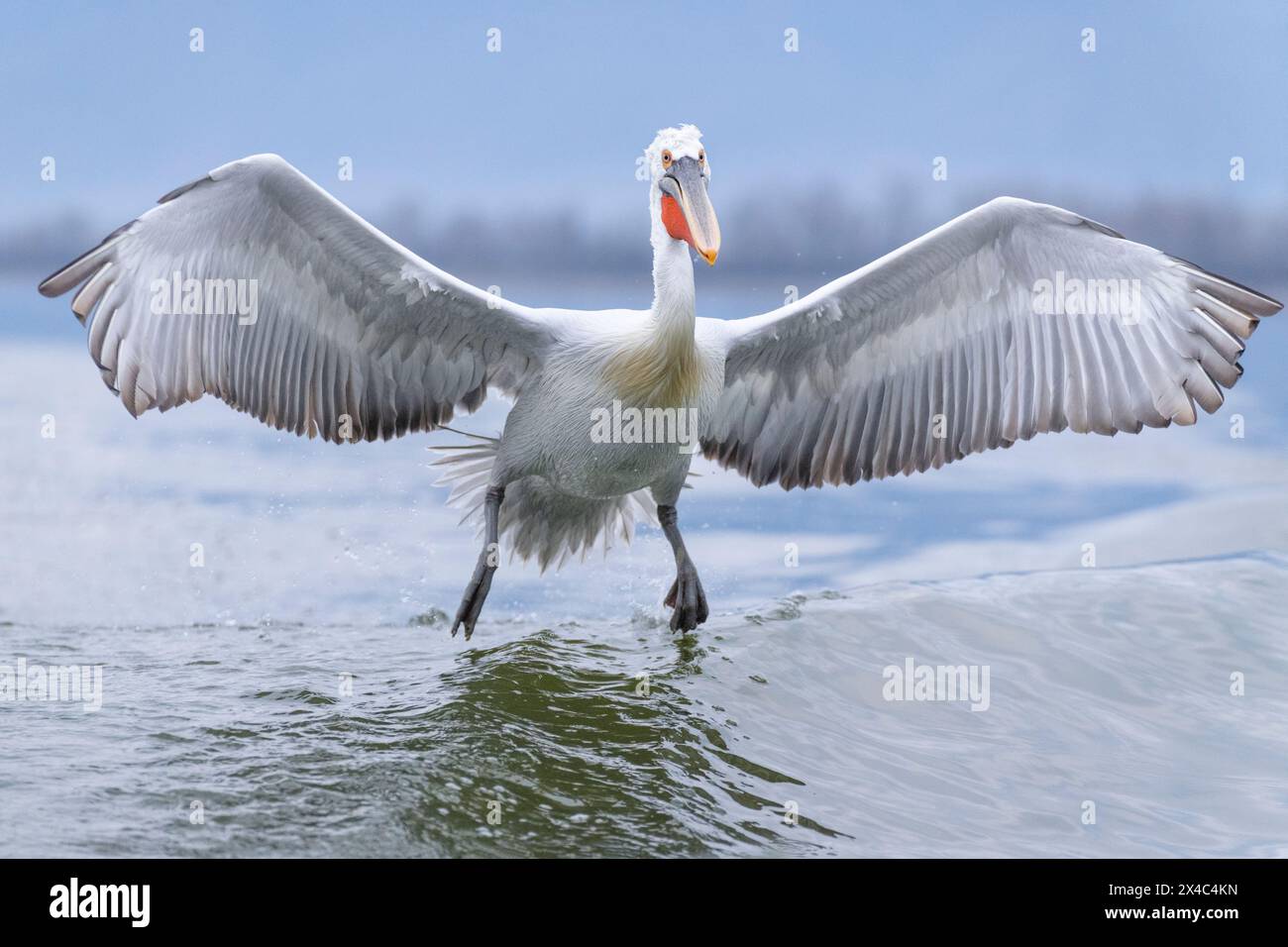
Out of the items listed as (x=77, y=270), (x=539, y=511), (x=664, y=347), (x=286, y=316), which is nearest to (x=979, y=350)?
(x=664, y=347)

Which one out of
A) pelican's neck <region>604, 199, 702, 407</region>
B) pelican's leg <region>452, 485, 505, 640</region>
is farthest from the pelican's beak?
pelican's leg <region>452, 485, 505, 640</region>

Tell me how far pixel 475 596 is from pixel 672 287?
1.61m

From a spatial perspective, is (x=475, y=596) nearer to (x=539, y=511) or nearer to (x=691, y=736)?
(x=539, y=511)

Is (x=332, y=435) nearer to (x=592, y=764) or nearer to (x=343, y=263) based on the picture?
(x=343, y=263)

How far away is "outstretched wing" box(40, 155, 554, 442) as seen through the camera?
5570 millimetres

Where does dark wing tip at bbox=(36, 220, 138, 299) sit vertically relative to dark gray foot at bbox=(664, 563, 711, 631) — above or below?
above

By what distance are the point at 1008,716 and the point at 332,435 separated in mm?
3478

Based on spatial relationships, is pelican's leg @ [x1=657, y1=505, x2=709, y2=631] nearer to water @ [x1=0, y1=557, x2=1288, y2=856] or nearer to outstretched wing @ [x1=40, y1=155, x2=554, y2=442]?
water @ [x1=0, y1=557, x2=1288, y2=856]

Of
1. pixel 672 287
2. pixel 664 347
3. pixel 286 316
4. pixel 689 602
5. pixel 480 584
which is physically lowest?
pixel 689 602

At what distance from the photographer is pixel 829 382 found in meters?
6.70

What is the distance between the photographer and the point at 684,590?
6.48 m

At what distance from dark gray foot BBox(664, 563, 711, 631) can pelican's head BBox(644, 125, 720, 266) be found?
5.32ft

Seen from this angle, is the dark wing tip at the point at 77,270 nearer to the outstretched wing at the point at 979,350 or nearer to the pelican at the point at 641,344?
the pelican at the point at 641,344

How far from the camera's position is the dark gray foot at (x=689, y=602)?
6469 millimetres
